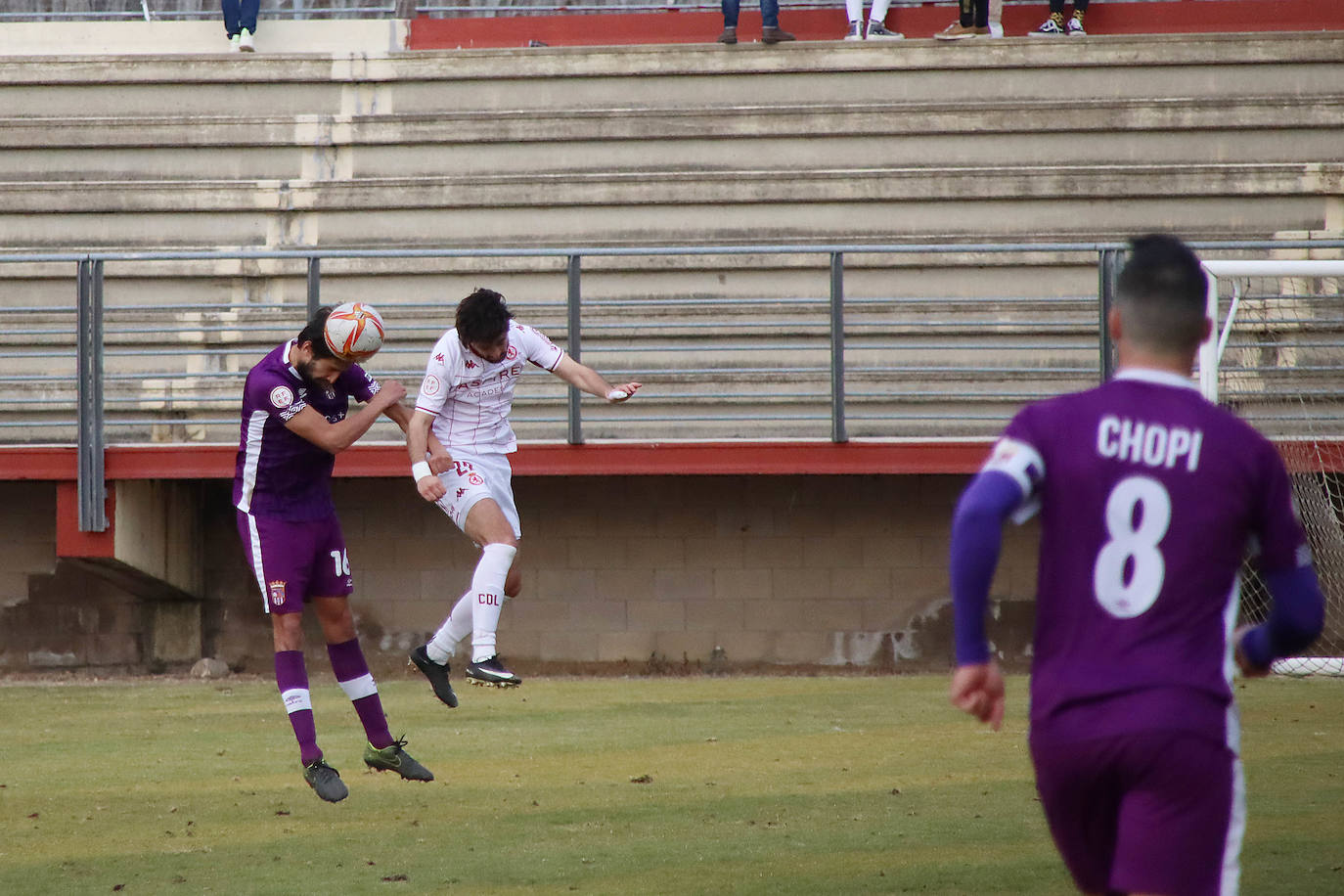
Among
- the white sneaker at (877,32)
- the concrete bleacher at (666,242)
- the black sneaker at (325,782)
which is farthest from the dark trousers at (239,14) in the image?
the black sneaker at (325,782)

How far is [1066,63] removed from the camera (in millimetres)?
14555

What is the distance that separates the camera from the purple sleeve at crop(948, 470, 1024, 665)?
9.54 feet

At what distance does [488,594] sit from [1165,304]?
5.05m

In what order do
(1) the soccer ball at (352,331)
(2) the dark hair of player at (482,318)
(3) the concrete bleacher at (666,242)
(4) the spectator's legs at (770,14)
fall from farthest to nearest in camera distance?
(4) the spectator's legs at (770,14), (3) the concrete bleacher at (666,242), (2) the dark hair of player at (482,318), (1) the soccer ball at (352,331)

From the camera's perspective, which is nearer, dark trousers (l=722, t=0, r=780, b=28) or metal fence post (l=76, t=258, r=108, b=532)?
metal fence post (l=76, t=258, r=108, b=532)

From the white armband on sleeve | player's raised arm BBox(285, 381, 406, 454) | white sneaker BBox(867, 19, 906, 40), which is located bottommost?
player's raised arm BBox(285, 381, 406, 454)

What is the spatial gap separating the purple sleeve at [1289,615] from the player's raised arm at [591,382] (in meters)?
4.66

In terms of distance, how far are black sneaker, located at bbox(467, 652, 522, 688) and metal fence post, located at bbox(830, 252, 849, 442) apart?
→ 523 cm

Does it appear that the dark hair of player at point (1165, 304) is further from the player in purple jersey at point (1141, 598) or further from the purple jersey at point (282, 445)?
the purple jersey at point (282, 445)

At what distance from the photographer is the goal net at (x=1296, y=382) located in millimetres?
9438

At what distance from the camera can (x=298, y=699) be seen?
6875 mm

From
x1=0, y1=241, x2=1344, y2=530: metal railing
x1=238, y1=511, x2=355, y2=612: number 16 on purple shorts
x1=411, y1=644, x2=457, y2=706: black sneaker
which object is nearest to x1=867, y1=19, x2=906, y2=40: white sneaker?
x1=0, y1=241, x2=1344, y2=530: metal railing

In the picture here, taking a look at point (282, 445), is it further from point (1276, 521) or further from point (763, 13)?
point (763, 13)

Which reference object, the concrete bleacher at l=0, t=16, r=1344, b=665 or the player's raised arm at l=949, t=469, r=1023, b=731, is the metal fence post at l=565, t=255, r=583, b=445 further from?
the player's raised arm at l=949, t=469, r=1023, b=731
